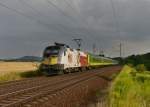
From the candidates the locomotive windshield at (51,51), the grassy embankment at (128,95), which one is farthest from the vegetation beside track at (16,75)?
the grassy embankment at (128,95)

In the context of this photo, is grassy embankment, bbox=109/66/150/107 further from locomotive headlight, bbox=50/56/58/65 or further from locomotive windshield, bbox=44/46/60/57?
locomotive windshield, bbox=44/46/60/57

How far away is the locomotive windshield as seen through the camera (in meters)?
38.4

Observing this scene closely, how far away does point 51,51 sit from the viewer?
38812 mm

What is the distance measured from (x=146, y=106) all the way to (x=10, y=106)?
14.9ft

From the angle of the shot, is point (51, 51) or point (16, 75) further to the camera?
point (51, 51)

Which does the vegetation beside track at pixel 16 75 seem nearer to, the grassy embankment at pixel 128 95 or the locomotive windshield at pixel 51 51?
the locomotive windshield at pixel 51 51

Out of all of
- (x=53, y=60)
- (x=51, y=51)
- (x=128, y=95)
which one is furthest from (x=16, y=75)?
(x=128, y=95)

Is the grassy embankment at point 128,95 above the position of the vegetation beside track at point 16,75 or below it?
below

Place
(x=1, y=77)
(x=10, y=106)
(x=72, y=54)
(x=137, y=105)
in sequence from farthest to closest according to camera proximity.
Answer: (x=72, y=54) < (x=1, y=77) < (x=10, y=106) < (x=137, y=105)

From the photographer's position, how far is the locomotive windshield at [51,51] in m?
38.4

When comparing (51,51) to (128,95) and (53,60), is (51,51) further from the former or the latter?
(128,95)

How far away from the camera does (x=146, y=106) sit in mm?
11531

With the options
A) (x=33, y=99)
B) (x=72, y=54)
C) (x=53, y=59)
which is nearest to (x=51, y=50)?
(x=53, y=59)

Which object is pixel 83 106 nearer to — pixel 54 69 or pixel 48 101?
pixel 48 101
